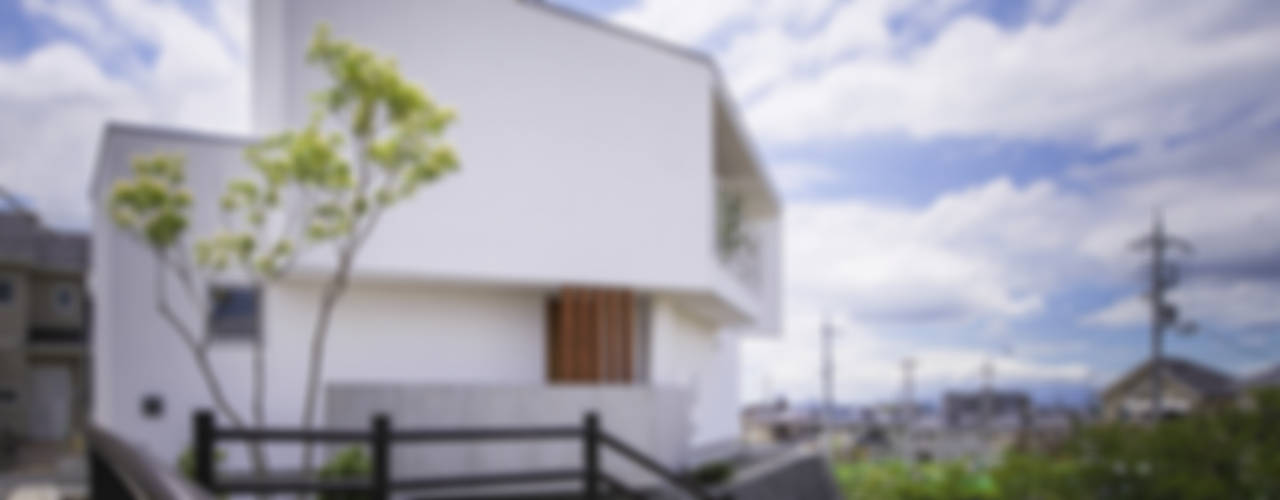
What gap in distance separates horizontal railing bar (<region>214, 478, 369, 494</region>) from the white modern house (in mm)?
2755

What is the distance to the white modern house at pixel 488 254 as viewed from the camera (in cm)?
934

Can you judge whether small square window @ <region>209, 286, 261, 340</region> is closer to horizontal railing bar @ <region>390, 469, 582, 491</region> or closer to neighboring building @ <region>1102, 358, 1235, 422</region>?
horizontal railing bar @ <region>390, 469, 582, 491</region>

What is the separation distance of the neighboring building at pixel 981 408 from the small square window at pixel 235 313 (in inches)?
1836

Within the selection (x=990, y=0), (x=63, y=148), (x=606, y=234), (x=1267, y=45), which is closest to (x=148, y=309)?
(x=63, y=148)

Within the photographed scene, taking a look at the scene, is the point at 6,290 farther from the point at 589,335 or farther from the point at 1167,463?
the point at 1167,463

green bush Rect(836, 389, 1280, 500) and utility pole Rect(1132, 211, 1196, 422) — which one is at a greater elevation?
utility pole Rect(1132, 211, 1196, 422)

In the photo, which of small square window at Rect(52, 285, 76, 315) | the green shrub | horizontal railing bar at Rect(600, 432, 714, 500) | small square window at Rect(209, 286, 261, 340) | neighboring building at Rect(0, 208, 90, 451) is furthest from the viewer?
small square window at Rect(52, 285, 76, 315)

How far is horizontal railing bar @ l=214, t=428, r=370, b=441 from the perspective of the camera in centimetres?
563

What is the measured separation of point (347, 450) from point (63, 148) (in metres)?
5.58

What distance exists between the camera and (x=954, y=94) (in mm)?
22406

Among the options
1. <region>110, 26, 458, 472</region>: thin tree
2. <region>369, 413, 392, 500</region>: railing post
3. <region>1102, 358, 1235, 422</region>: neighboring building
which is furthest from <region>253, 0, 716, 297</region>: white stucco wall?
<region>1102, 358, 1235, 422</region>: neighboring building

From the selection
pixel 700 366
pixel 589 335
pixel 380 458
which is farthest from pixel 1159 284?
pixel 380 458

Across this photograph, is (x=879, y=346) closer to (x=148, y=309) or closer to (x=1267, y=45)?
(x=1267, y=45)

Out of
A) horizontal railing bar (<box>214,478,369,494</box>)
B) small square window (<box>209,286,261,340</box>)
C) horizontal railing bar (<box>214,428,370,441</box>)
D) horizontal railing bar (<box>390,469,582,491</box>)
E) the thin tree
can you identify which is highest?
the thin tree
